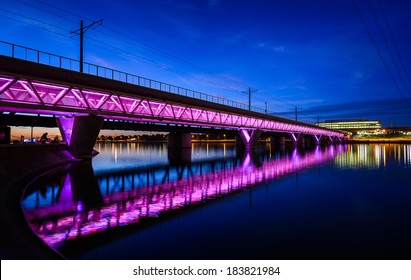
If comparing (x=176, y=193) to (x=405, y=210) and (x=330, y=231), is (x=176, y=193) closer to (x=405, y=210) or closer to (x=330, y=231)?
(x=330, y=231)

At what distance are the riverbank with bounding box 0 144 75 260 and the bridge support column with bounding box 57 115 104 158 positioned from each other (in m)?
0.89

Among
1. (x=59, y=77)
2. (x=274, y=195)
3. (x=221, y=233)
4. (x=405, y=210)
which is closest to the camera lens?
(x=221, y=233)

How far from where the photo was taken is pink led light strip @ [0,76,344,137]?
19.8 metres

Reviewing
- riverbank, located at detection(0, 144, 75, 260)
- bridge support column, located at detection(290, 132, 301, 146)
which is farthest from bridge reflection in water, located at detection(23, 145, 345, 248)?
bridge support column, located at detection(290, 132, 301, 146)

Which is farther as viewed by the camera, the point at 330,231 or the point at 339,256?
the point at 330,231

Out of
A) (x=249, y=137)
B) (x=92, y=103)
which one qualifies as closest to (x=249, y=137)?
(x=249, y=137)

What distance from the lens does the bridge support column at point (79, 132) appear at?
2436 cm

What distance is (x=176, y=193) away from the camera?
12883 millimetres

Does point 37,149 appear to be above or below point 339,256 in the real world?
above

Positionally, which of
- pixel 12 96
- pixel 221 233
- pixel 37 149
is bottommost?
pixel 221 233

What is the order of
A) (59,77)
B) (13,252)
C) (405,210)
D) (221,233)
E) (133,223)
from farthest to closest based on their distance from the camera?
(59,77), (405,210), (133,223), (221,233), (13,252)

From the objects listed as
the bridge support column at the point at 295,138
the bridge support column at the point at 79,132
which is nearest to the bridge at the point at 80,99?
the bridge support column at the point at 79,132
